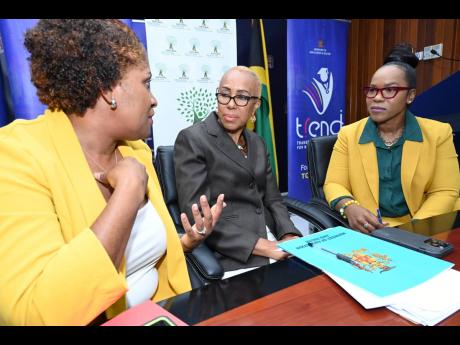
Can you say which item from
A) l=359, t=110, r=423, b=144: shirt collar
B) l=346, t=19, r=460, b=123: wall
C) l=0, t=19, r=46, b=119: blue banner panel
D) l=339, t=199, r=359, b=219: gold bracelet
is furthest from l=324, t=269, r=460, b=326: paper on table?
l=346, t=19, r=460, b=123: wall

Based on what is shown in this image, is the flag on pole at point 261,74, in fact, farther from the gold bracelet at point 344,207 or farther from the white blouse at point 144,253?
the white blouse at point 144,253

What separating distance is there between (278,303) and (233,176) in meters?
0.91

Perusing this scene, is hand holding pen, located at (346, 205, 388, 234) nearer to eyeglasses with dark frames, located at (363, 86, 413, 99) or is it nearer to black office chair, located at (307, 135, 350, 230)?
black office chair, located at (307, 135, 350, 230)

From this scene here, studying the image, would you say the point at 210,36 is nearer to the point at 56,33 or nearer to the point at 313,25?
the point at 313,25

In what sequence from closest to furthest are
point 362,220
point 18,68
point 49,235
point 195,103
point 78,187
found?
point 49,235
point 78,187
point 362,220
point 18,68
point 195,103

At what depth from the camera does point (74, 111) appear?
3.20ft

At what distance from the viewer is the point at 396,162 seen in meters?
1.88

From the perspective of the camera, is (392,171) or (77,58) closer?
(77,58)

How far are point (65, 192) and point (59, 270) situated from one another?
25 centimetres

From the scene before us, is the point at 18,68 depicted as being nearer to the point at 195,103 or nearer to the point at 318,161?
the point at 195,103

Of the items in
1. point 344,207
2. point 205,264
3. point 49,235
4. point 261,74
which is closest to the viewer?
point 49,235

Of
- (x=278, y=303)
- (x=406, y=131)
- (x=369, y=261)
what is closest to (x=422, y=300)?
(x=369, y=261)

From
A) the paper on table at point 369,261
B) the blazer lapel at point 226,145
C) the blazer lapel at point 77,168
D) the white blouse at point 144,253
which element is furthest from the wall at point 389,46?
the blazer lapel at point 77,168
